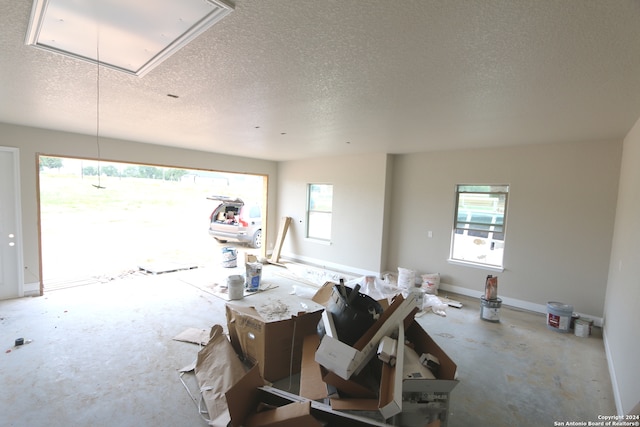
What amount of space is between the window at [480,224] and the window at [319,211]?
277 cm

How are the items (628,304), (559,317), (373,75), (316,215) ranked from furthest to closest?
(316,215) < (559,317) < (628,304) < (373,75)

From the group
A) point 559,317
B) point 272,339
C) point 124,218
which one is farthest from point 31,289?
point 124,218

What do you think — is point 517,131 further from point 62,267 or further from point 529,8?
point 62,267

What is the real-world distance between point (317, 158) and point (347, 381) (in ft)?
18.1

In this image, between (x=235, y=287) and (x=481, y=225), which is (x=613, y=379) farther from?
(x=235, y=287)

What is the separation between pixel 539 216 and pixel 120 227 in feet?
39.8

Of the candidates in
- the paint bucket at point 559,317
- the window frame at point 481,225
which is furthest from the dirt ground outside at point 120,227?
the paint bucket at point 559,317

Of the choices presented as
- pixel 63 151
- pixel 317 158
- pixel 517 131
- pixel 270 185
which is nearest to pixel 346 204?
pixel 317 158

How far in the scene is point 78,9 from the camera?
1.36 metres

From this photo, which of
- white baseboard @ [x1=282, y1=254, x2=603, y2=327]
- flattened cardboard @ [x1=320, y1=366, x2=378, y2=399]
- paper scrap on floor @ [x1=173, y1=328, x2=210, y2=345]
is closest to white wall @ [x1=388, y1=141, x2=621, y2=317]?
white baseboard @ [x1=282, y1=254, x2=603, y2=327]

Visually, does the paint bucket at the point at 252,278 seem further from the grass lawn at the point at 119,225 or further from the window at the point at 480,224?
the window at the point at 480,224

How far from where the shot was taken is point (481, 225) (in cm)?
499

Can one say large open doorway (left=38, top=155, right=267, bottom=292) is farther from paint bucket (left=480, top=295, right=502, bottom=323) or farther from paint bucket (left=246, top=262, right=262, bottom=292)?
paint bucket (left=480, top=295, right=502, bottom=323)

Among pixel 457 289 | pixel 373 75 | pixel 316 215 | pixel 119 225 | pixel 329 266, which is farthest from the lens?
pixel 119 225
